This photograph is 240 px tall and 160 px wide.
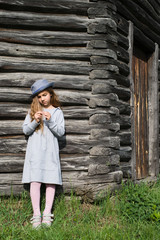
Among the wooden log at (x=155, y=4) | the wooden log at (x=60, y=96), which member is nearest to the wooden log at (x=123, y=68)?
the wooden log at (x=60, y=96)

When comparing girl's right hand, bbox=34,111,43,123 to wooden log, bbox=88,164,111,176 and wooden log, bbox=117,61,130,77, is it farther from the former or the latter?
wooden log, bbox=117,61,130,77

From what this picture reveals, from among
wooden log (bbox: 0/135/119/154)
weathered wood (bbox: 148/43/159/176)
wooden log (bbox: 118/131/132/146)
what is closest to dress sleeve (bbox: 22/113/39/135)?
wooden log (bbox: 0/135/119/154)

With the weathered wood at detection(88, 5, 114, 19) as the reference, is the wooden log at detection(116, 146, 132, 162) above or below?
below

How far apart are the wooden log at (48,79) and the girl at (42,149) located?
384 millimetres

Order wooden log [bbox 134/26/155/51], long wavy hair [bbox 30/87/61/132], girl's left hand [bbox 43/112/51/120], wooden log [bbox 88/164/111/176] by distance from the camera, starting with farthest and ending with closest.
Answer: wooden log [bbox 134/26/155/51] < wooden log [bbox 88/164/111/176] < long wavy hair [bbox 30/87/61/132] < girl's left hand [bbox 43/112/51/120]

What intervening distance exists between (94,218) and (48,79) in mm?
2117

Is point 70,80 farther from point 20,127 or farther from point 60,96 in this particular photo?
point 20,127

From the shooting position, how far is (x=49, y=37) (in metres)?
4.66

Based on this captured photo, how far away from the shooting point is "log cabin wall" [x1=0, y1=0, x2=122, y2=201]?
447 centimetres

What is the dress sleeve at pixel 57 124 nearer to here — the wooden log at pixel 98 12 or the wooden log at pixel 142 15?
the wooden log at pixel 98 12

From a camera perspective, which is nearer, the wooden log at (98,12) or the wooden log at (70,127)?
the wooden log at (70,127)

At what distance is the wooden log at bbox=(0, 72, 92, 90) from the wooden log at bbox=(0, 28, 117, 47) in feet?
1.65

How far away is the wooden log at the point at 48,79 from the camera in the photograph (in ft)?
14.8

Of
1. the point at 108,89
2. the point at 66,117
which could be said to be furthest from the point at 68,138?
the point at 108,89
